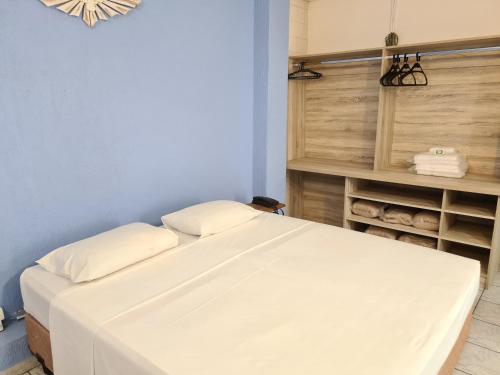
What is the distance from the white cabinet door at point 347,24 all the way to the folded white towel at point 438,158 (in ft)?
3.43

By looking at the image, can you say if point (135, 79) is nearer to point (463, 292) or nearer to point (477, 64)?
point (463, 292)

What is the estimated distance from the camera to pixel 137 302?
59.3 inches

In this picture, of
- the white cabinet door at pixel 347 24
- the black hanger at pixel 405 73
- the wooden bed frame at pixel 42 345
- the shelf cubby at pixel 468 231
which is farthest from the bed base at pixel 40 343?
the white cabinet door at pixel 347 24

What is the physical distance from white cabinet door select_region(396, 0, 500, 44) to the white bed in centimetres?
189

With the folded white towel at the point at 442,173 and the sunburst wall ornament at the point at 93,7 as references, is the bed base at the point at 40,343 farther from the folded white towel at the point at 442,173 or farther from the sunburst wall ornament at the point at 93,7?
the folded white towel at the point at 442,173

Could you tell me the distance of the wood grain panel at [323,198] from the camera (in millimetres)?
3748

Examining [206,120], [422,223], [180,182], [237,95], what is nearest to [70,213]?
[180,182]

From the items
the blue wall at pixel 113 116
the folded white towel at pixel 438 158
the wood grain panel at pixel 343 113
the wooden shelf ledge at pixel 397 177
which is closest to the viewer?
the blue wall at pixel 113 116

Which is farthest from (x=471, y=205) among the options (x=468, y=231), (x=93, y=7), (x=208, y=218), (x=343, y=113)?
(x=93, y=7)

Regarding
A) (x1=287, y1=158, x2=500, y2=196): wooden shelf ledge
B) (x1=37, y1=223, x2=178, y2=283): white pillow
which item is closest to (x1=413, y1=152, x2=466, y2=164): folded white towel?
(x1=287, y1=158, x2=500, y2=196): wooden shelf ledge

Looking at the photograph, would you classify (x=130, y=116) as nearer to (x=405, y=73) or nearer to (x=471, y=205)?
(x=405, y=73)

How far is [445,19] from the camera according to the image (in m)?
2.91

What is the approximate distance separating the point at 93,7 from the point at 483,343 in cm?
283

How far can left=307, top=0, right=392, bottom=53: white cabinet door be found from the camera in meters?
3.21
